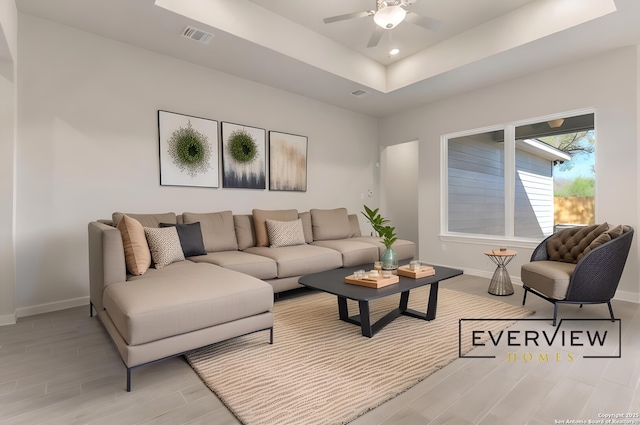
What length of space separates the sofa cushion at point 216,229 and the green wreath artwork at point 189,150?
636mm

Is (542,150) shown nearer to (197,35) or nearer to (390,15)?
(390,15)

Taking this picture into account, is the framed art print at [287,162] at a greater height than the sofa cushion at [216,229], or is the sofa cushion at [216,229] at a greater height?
the framed art print at [287,162]

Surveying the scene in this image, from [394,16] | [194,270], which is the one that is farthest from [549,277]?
[194,270]

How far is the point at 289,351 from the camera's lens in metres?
2.32

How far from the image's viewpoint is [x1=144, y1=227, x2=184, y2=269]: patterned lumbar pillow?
2864 mm

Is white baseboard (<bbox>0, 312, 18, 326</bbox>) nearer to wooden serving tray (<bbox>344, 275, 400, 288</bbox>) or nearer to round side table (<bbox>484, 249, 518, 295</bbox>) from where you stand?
wooden serving tray (<bbox>344, 275, 400, 288</bbox>)

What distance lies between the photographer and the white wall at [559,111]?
3.51 metres

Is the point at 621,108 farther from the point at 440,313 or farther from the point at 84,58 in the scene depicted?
the point at 84,58

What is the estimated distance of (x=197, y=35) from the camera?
3.32 meters

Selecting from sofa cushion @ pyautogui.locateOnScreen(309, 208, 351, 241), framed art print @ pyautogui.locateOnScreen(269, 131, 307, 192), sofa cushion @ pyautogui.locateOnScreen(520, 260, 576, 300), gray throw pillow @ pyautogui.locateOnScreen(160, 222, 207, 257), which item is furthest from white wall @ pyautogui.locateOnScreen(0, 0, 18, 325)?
sofa cushion @ pyautogui.locateOnScreen(520, 260, 576, 300)

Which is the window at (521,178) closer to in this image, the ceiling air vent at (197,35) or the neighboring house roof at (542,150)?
the neighboring house roof at (542,150)

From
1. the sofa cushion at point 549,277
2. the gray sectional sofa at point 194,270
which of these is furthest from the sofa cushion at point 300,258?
the sofa cushion at point 549,277

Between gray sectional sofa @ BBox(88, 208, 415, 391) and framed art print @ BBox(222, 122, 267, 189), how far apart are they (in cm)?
57

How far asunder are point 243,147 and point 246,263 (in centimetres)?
188
